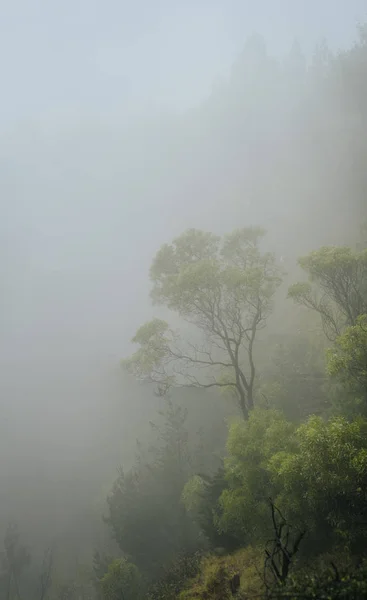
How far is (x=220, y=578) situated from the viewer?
44.4 ft

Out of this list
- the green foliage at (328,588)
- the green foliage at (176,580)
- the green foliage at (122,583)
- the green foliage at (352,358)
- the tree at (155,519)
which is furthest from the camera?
the tree at (155,519)

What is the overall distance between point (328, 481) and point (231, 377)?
12585mm

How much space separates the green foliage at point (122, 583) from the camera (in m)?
21.3

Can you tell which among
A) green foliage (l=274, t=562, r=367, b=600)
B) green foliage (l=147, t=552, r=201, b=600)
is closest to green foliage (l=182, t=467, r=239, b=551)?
green foliage (l=147, t=552, r=201, b=600)

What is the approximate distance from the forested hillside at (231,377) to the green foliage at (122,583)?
0.11m

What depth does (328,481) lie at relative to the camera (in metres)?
9.98

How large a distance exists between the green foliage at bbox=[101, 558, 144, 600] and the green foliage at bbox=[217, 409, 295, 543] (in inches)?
452

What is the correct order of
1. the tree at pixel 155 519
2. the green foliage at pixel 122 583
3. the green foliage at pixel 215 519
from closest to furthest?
the green foliage at pixel 215 519, the green foliage at pixel 122 583, the tree at pixel 155 519

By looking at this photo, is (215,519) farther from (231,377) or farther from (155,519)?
(155,519)

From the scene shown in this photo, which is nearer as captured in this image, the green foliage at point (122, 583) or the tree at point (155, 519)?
the green foliage at point (122, 583)

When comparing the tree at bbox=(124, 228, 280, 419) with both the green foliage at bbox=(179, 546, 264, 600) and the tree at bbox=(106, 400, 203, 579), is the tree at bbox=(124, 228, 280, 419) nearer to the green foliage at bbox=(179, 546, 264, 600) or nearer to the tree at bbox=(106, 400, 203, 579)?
the green foliage at bbox=(179, 546, 264, 600)

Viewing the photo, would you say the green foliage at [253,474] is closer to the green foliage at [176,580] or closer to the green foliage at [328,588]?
the green foliage at [176,580]

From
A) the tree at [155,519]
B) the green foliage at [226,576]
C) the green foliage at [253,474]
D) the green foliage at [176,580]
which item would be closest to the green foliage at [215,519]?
the green foliage at [253,474]

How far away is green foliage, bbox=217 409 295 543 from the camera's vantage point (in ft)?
43.4
